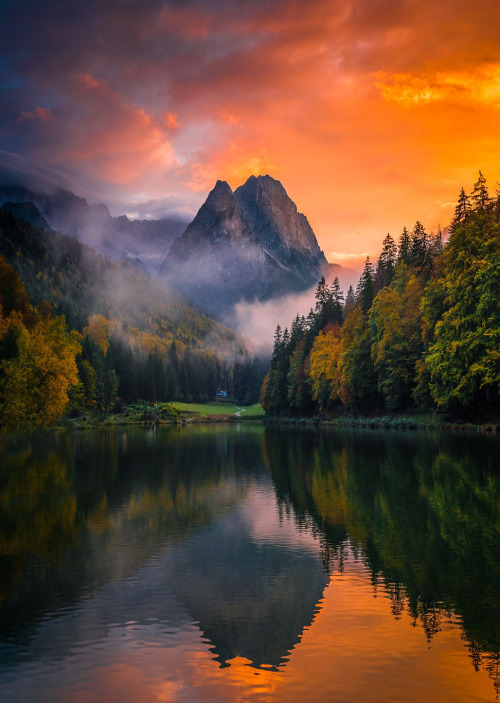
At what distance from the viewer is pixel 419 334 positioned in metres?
67.1

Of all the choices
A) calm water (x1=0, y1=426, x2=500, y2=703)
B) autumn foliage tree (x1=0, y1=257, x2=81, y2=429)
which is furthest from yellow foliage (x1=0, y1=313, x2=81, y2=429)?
calm water (x1=0, y1=426, x2=500, y2=703)

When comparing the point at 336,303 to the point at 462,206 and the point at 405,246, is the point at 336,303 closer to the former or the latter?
the point at 405,246

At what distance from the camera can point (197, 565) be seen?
39.7ft

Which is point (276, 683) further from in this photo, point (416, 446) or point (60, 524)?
point (416, 446)

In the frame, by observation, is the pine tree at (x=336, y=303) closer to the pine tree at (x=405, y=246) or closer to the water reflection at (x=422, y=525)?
the pine tree at (x=405, y=246)

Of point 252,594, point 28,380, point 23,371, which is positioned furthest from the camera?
point 28,380

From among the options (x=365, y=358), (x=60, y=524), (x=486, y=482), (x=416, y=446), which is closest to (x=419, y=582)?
(x=60, y=524)

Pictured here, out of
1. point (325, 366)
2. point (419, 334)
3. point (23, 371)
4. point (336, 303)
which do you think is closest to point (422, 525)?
point (23, 371)

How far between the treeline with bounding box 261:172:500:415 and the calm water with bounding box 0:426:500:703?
92.1ft

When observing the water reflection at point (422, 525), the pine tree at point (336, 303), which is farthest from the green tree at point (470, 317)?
the pine tree at point (336, 303)

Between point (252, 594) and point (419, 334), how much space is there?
60.7 meters

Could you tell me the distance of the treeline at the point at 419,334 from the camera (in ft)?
157

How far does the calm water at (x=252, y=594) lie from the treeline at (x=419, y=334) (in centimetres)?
2808

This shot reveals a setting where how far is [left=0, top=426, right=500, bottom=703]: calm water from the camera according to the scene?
7.06 metres
